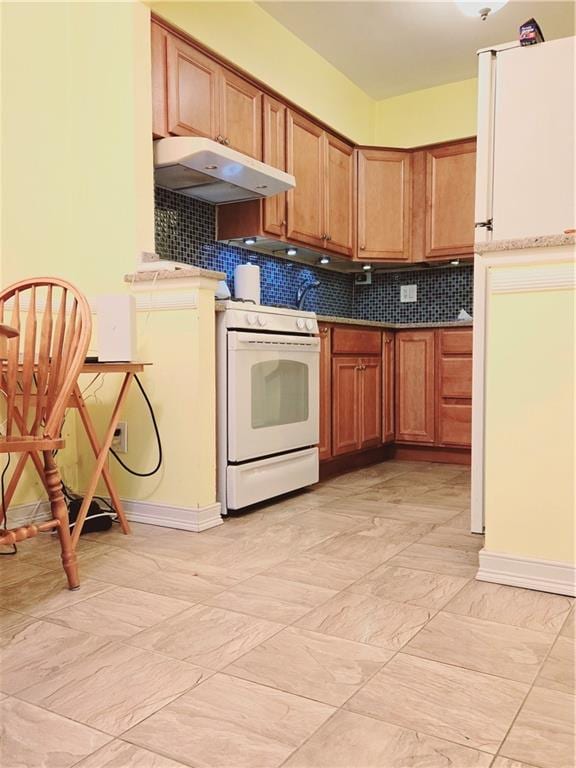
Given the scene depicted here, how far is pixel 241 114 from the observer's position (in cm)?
331

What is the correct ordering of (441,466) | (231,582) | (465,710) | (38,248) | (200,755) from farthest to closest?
(441,466) → (38,248) → (231,582) → (465,710) → (200,755)

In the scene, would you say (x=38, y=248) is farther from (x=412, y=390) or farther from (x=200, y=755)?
(x=412, y=390)

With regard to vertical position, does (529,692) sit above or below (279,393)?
below

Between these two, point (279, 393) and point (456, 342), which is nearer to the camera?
point (279, 393)

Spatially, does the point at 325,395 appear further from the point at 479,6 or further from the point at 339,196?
the point at 479,6

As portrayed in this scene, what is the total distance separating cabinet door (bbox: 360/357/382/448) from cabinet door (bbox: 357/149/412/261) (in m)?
0.86

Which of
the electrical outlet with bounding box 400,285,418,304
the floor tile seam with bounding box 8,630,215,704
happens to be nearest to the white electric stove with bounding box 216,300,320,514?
the floor tile seam with bounding box 8,630,215,704

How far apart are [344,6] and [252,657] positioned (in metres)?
3.51

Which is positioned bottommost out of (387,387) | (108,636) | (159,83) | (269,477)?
(108,636)

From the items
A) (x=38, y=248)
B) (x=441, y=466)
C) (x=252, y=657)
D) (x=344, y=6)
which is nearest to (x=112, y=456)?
(x=38, y=248)

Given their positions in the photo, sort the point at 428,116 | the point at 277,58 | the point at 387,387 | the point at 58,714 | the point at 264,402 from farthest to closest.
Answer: the point at 428,116, the point at 387,387, the point at 277,58, the point at 264,402, the point at 58,714

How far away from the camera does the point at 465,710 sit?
1.18m

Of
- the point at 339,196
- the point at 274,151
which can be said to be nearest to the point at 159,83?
the point at 274,151

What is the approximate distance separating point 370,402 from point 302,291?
2.87 ft
